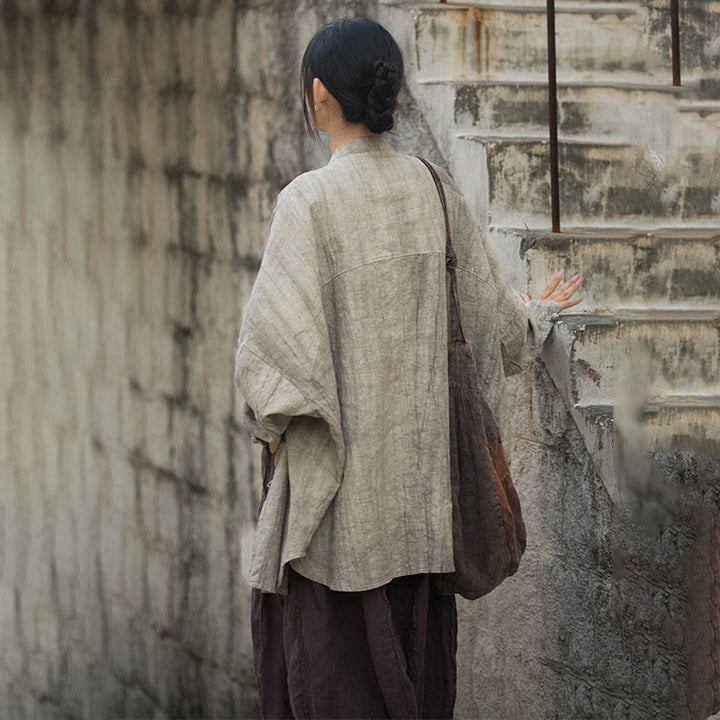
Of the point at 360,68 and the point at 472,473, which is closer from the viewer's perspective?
the point at 360,68

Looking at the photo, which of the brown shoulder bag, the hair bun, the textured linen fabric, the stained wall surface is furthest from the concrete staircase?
the hair bun

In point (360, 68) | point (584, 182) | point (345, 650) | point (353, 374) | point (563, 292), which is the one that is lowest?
point (345, 650)

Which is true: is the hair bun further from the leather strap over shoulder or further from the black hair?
the leather strap over shoulder

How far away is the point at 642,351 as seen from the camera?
301cm

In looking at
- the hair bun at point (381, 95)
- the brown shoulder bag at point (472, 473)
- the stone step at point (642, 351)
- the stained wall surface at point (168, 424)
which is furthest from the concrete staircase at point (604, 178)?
the hair bun at point (381, 95)

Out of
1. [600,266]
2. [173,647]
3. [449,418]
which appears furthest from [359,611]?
[173,647]

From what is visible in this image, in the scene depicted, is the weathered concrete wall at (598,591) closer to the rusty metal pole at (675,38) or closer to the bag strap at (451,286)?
the bag strap at (451,286)

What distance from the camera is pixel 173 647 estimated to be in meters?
5.14

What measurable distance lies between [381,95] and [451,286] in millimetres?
365

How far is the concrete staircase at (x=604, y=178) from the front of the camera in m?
2.93

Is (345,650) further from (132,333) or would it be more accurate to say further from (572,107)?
(132,333)

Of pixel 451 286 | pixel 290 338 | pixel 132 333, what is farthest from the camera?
pixel 132 333

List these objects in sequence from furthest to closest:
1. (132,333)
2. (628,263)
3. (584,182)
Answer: (132,333) → (584,182) → (628,263)

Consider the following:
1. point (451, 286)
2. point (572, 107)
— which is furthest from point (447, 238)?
point (572, 107)
